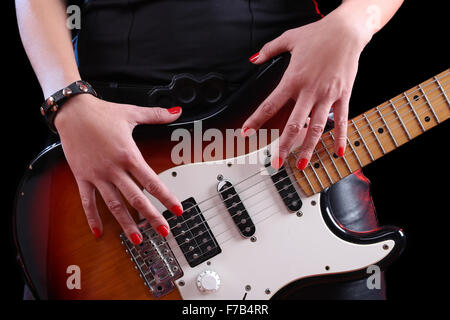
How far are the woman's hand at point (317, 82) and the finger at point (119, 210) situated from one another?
1.00 feet

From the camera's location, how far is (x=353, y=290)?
Result: 93 cm

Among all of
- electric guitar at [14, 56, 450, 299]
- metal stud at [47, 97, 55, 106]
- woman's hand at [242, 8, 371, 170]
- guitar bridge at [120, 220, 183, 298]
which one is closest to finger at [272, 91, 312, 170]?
woman's hand at [242, 8, 371, 170]

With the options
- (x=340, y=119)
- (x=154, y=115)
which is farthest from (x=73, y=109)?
(x=340, y=119)

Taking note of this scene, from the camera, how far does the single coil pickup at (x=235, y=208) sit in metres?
0.85

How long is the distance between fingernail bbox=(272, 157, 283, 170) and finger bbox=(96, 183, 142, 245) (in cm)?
32

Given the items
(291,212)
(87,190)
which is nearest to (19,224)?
(87,190)

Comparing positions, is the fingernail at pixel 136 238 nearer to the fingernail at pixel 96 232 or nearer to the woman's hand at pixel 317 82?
the fingernail at pixel 96 232

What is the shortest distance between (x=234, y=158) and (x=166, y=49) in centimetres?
30

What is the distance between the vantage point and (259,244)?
852 mm

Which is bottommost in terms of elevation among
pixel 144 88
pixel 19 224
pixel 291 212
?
pixel 291 212

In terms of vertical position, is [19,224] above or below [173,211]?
above

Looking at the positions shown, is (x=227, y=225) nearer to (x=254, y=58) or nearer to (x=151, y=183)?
(x=151, y=183)

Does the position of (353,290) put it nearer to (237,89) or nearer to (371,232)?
(371,232)

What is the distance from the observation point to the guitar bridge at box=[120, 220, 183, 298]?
83 cm
